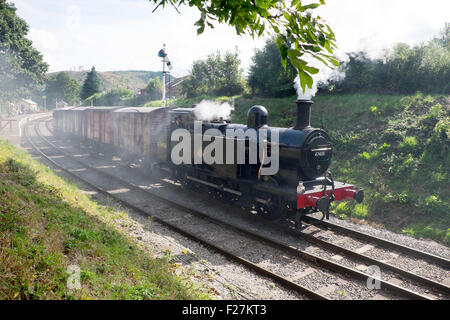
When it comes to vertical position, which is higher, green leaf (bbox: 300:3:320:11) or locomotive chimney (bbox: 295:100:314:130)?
green leaf (bbox: 300:3:320:11)

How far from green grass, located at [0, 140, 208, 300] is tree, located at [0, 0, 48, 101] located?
89.7 ft

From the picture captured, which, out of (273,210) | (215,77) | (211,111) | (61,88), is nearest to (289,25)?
(273,210)

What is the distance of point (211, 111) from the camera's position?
11.6 meters

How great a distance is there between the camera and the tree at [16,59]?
27703mm

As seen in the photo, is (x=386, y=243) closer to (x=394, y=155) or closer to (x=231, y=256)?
(x=231, y=256)

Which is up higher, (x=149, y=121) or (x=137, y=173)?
(x=149, y=121)

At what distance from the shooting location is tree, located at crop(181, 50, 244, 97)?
29312 millimetres

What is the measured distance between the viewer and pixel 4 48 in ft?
91.8

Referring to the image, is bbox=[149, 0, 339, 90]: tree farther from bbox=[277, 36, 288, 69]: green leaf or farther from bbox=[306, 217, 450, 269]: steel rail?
bbox=[306, 217, 450, 269]: steel rail

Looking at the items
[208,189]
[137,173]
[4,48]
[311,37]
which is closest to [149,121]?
[137,173]

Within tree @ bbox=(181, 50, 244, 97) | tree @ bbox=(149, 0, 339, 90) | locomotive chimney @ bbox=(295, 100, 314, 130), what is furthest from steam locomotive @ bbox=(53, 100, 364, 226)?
tree @ bbox=(181, 50, 244, 97)

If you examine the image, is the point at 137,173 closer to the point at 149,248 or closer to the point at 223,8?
the point at 149,248

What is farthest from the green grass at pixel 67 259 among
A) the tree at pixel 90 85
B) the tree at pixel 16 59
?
the tree at pixel 90 85
